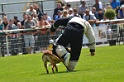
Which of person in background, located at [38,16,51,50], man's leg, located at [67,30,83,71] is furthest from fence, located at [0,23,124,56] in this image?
man's leg, located at [67,30,83,71]

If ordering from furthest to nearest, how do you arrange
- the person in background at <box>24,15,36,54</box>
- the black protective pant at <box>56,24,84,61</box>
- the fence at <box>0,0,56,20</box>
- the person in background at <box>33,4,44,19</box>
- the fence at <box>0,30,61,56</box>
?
the fence at <box>0,0,56,20</box> < the person in background at <box>33,4,44,19</box> < the person in background at <box>24,15,36,54</box> < the fence at <box>0,30,61,56</box> < the black protective pant at <box>56,24,84,61</box>

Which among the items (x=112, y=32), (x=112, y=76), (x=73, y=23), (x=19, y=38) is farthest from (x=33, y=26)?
(x=112, y=76)

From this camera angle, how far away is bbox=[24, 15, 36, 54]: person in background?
2681 centimetres

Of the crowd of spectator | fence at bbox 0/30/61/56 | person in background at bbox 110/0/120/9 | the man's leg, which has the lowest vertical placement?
fence at bbox 0/30/61/56

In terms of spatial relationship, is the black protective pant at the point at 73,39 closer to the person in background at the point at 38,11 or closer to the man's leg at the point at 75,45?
the man's leg at the point at 75,45

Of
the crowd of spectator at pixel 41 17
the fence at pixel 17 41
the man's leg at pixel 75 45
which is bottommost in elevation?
the fence at pixel 17 41

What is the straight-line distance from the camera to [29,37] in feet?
88.4

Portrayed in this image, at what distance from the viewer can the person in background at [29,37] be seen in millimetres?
26812

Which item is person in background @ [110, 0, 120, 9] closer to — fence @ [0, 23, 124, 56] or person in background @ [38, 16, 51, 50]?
fence @ [0, 23, 124, 56]

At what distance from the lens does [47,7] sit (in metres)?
32.0

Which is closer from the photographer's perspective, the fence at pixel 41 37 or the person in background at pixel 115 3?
the fence at pixel 41 37

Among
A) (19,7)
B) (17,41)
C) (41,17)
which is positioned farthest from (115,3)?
(17,41)

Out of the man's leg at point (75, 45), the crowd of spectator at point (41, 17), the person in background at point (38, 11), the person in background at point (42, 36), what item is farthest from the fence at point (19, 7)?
the man's leg at point (75, 45)

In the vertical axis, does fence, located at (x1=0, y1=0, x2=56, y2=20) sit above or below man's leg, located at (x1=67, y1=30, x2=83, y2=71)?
below
